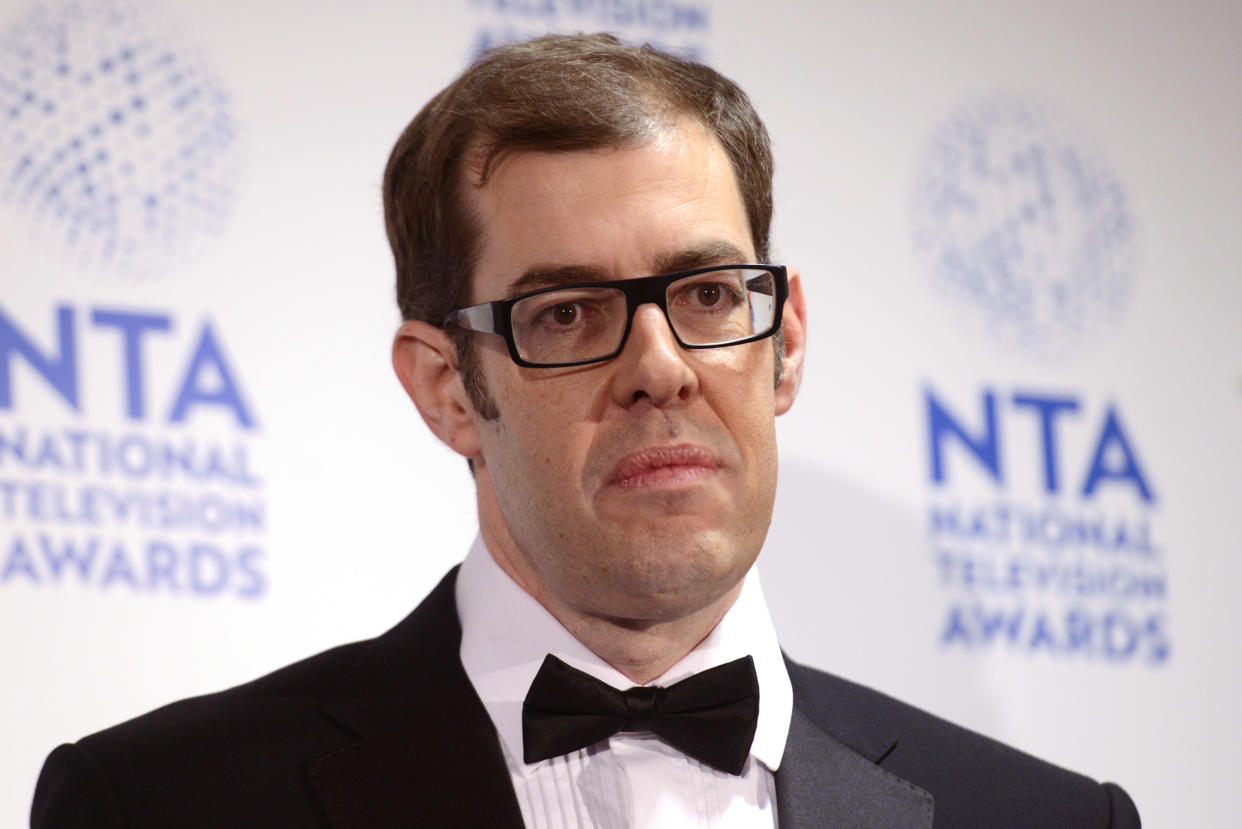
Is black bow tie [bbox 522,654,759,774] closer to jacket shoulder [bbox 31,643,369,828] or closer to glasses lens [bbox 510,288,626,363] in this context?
jacket shoulder [bbox 31,643,369,828]

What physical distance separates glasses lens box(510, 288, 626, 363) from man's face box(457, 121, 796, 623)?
0.09 ft

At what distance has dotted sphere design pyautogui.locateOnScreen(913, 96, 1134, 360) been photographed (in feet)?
12.7

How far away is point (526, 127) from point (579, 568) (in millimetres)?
658

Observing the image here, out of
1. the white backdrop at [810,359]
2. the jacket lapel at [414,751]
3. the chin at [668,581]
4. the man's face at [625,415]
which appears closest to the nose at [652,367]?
the man's face at [625,415]

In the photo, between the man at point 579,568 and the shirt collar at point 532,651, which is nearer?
the man at point 579,568

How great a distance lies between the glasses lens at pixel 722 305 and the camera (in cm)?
235

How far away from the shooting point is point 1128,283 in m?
4.04

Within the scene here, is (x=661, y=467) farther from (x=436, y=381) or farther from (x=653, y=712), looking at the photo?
(x=436, y=381)

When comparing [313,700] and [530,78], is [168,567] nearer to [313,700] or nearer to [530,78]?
[313,700]

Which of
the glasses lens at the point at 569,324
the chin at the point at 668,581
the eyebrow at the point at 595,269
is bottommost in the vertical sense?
the chin at the point at 668,581

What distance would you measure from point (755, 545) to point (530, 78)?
0.79 m

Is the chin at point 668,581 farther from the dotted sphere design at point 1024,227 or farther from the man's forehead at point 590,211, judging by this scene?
the dotted sphere design at point 1024,227

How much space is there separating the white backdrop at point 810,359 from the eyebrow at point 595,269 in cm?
95

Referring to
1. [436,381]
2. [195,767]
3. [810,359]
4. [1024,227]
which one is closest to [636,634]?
[436,381]
